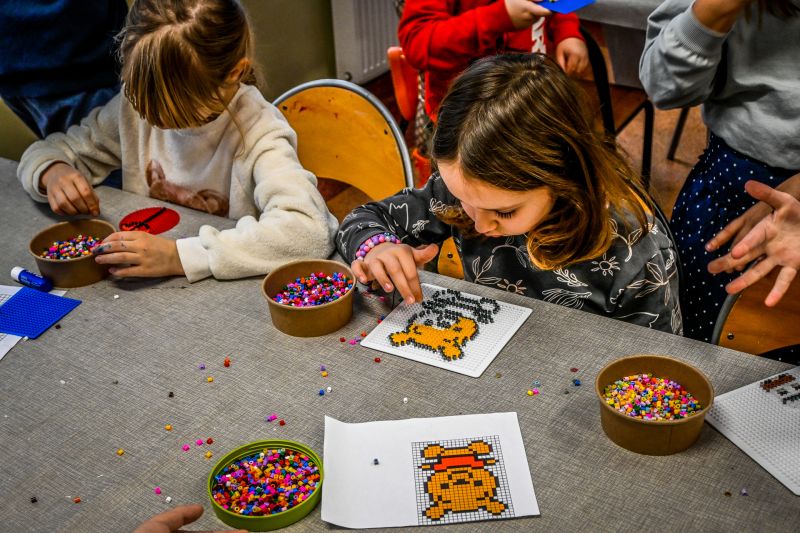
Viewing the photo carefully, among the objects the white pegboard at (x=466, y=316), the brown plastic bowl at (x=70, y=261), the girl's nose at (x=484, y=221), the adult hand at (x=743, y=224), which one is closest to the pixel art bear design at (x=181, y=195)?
the brown plastic bowl at (x=70, y=261)

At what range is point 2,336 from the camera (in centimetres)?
125

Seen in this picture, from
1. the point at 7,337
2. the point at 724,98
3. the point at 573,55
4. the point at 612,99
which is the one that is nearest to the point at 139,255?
the point at 7,337

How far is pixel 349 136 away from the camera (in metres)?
1.83

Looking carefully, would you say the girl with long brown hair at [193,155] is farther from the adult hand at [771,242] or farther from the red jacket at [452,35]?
the adult hand at [771,242]

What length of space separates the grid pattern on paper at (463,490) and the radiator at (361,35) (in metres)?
3.23

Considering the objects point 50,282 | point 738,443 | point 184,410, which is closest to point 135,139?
point 50,282

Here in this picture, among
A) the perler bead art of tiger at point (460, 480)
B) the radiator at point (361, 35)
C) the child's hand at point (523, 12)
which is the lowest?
the radiator at point (361, 35)

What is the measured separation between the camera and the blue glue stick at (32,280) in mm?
1379

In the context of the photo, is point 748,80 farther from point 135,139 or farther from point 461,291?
point 135,139

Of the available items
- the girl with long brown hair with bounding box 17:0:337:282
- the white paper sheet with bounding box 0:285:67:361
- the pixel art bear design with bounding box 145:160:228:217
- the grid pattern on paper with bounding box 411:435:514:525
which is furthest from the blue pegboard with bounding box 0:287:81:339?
Answer: the grid pattern on paper with bounding box 411:435:514:525

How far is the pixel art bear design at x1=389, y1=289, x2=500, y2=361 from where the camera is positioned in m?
1.16

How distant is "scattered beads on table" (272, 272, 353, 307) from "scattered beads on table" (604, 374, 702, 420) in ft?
1.53

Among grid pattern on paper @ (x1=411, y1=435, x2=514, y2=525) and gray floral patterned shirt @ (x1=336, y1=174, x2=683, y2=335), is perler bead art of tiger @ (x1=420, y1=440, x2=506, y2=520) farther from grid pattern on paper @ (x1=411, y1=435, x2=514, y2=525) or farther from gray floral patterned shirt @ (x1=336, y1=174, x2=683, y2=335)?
gray floral patterned shirt @ (x1=336, y1=174, x2=683, y2=335)

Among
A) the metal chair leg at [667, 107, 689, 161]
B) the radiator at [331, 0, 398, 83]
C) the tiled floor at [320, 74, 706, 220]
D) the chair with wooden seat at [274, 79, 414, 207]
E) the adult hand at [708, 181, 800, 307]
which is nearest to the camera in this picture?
the adult hand at [708, 181, 800, 307]
